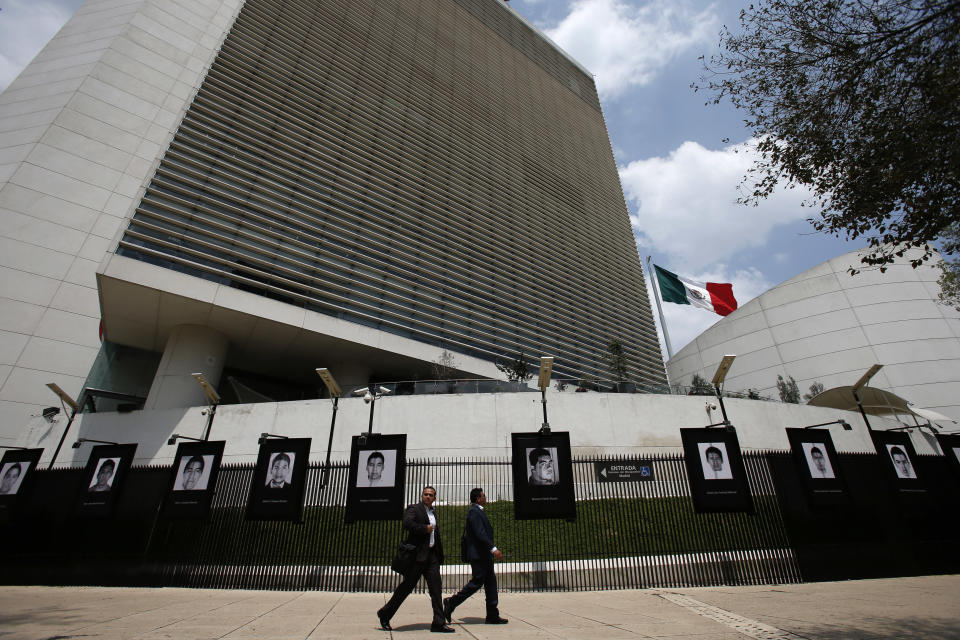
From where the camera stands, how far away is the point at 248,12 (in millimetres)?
27703

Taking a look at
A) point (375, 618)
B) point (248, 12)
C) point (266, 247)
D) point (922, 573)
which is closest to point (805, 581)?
point (922, 573)

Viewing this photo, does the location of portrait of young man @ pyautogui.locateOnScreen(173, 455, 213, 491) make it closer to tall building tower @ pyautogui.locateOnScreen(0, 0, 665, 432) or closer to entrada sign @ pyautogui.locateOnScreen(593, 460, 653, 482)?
entrada sign @ pyautogui.locateOnScreen(593, 460, 653, 482)

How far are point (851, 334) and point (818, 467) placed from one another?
33.4 meters

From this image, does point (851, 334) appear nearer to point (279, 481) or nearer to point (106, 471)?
point (279, 481)

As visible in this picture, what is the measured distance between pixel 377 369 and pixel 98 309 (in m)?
13.7

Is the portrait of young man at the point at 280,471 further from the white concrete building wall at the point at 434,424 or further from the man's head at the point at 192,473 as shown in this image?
the white concrete building wall at the point at 434,424

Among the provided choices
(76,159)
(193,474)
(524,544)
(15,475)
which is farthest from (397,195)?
(524,544)

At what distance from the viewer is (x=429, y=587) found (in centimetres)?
498

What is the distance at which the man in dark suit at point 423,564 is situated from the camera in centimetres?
500

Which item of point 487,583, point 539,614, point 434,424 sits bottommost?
point 539,614

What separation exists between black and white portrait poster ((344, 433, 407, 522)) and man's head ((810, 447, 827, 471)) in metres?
9.15

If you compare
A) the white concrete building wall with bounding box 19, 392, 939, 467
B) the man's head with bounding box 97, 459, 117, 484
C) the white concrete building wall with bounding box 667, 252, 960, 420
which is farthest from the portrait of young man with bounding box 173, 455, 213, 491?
the white concrete building wall with bounding box 667, 252, 960, 420

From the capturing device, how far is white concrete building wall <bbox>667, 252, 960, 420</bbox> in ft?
107

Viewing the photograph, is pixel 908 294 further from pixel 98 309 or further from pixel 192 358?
pixel 98 309
